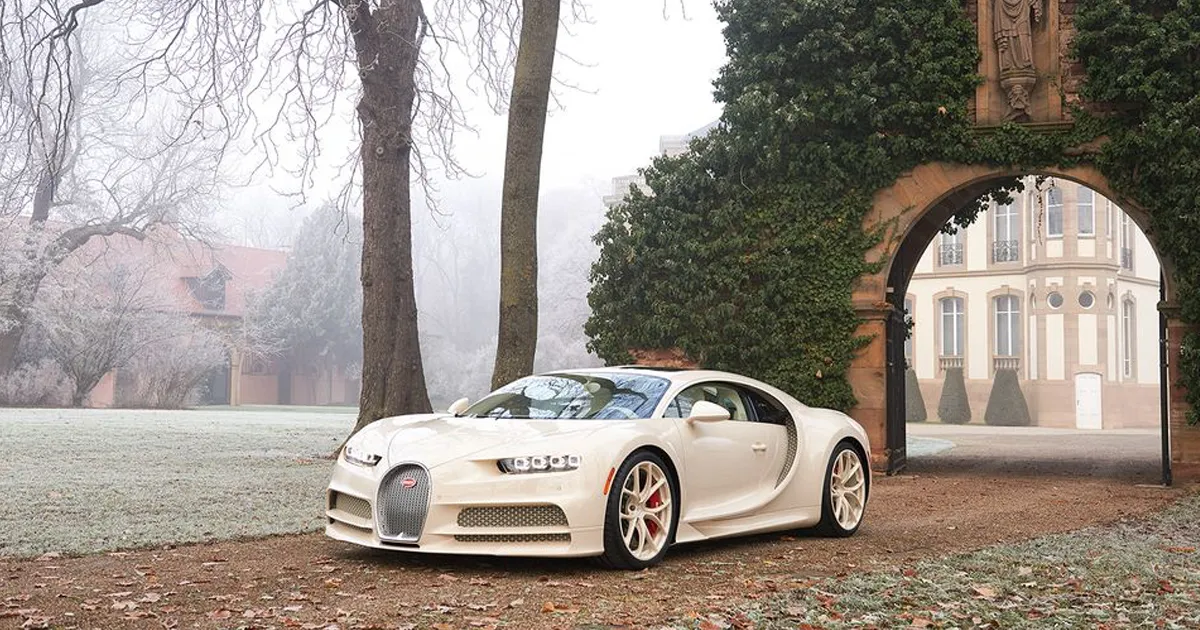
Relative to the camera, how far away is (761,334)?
1842 centimetres

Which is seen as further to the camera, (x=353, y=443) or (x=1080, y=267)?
(x=1080, y=267)

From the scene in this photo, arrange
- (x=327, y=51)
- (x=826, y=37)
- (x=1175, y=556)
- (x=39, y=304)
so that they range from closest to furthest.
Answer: (x=1175, y=556) < (x=826, y=37) < (x=327, y=51) < (x=39, y=304)

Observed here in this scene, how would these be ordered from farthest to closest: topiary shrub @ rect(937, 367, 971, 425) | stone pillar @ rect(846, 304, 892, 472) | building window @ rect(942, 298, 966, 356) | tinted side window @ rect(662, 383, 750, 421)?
building window @ rect(942, 298, 966, 356) → topiary shrub @ rect(937, 367, 971, 425) → stone pillar @ rect(846, 304, 892, 472) → tinted side window @ rect(662, 383, 750, 421)

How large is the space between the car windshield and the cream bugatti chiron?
16 millimetres

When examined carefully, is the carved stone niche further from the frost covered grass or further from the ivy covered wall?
the frost covered grass

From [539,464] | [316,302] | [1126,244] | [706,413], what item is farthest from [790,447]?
[316,302]

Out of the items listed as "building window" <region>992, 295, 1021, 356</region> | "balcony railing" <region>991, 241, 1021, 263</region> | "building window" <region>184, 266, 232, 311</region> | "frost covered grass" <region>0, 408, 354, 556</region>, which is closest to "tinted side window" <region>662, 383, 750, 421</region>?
"frost covered grass" <region>0, 408, 354, 556</region>

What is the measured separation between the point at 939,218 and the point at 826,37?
455cm

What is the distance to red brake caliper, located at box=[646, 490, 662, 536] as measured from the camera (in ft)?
28.0

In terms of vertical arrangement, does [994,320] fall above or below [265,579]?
above

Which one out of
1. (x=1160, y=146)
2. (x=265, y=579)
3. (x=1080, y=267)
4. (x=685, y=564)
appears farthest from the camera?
(x=1080, y=267)

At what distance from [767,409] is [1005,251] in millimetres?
43685

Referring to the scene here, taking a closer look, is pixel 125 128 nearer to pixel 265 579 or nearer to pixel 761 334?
pixel 761 334

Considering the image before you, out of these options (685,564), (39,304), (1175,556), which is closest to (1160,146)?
(1175,556)
